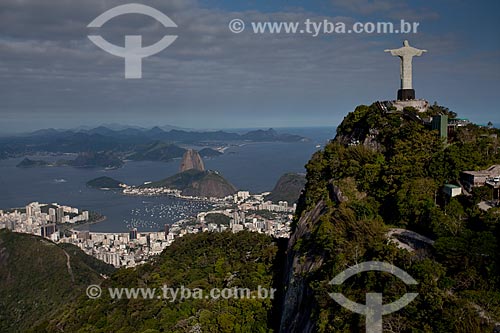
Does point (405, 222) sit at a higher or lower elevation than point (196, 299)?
higher

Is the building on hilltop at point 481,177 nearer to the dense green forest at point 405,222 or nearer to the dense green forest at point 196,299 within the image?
the dense green forest at point 405,222

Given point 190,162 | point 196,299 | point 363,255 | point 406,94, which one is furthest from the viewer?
point 190,162

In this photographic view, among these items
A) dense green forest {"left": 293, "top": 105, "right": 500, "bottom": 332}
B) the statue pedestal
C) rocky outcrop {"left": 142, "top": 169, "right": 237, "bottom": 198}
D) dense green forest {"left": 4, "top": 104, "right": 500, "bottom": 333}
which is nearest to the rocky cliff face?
rocky outcrop {"left": 142, "top": 169, "right": 237, "bottom": 198}

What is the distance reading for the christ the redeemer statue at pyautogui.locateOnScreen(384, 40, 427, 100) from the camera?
11.3 meters

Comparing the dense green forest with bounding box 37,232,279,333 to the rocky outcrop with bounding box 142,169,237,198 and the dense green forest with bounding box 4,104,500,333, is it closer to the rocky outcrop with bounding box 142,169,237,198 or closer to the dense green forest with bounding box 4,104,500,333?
the dense green forest with bounding box 4,104,500,333

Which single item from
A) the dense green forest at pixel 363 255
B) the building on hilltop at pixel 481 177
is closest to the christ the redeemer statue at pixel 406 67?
the dense green forest at pixel 363 255

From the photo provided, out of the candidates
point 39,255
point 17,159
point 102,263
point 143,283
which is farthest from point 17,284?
point 17,159

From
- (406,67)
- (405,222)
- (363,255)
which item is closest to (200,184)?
(406,67)

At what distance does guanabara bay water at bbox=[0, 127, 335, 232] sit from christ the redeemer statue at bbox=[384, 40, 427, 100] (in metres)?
35.7

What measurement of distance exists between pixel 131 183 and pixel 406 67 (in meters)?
64.3

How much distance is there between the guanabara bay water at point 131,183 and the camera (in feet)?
167

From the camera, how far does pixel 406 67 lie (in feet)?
37.9

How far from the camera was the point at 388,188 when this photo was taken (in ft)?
29.8

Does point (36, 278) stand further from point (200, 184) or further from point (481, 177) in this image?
point (200, 184)
